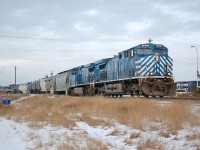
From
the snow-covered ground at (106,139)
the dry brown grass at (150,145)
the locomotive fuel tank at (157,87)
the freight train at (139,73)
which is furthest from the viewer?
the freight train at (139,73)

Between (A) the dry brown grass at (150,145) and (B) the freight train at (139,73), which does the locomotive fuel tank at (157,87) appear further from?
(A) the dry brown grass at (150,145)

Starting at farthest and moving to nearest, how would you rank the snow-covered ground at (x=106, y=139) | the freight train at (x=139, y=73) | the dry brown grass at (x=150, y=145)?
the freight train at (x=139, y=73) → the snow-covered ground at (x=106, y=139) → the dry brown grass at (x=150, y=145)

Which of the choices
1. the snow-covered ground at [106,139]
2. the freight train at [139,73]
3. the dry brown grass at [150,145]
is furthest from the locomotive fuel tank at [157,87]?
the dry brown grass at [150,145]

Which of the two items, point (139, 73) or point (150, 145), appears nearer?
point (150, 145)

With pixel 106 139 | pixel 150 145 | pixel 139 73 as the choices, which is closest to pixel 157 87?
pixel 139 73

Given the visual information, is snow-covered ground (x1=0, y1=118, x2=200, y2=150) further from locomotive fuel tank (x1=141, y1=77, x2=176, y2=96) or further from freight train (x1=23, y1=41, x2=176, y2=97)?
freight train (x1=23, y1=41, x2=176, y2=97)

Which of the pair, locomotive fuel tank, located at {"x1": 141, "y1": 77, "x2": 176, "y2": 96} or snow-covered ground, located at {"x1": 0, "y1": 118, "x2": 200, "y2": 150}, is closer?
snow-covered ground, located at {"x1": 0, "y1": 118, "x2": 200, "y2": 150}

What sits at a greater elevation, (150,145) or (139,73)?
(139,73)

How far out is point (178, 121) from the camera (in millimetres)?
7824

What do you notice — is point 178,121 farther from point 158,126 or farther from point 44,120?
point 44,120

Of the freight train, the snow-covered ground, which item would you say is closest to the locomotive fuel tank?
the freight train

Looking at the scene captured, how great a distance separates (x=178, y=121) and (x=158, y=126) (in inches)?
21.6

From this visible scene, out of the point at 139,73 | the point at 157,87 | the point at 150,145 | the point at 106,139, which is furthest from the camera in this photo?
the point at 139,73

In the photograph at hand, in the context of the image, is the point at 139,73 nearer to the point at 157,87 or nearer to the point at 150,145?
the point at 157,87
